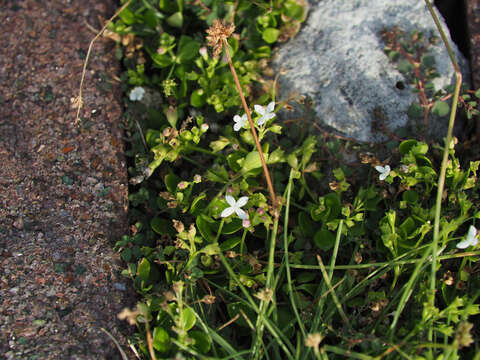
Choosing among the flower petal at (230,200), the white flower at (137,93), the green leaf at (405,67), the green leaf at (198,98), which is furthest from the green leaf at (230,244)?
the green leaf at (405,67)

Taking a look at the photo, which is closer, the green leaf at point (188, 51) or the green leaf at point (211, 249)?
the green leaf at point (211, 249)

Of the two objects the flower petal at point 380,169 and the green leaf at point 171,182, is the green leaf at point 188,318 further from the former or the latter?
the flower petal at point 380,169

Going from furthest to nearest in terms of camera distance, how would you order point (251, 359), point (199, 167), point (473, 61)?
1. point (473, 61)
2. point (199, 167)
3. point (251, 359)

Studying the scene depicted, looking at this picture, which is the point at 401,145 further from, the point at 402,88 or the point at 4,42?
the point at 4,42

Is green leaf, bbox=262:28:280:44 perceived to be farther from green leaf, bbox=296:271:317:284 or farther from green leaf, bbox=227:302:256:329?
green leaf, bbox=227:302:256:329

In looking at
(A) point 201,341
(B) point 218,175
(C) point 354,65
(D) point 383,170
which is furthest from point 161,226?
(C) point 354,65

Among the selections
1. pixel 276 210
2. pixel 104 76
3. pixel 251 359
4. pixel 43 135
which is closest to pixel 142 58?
pixel 104 76
